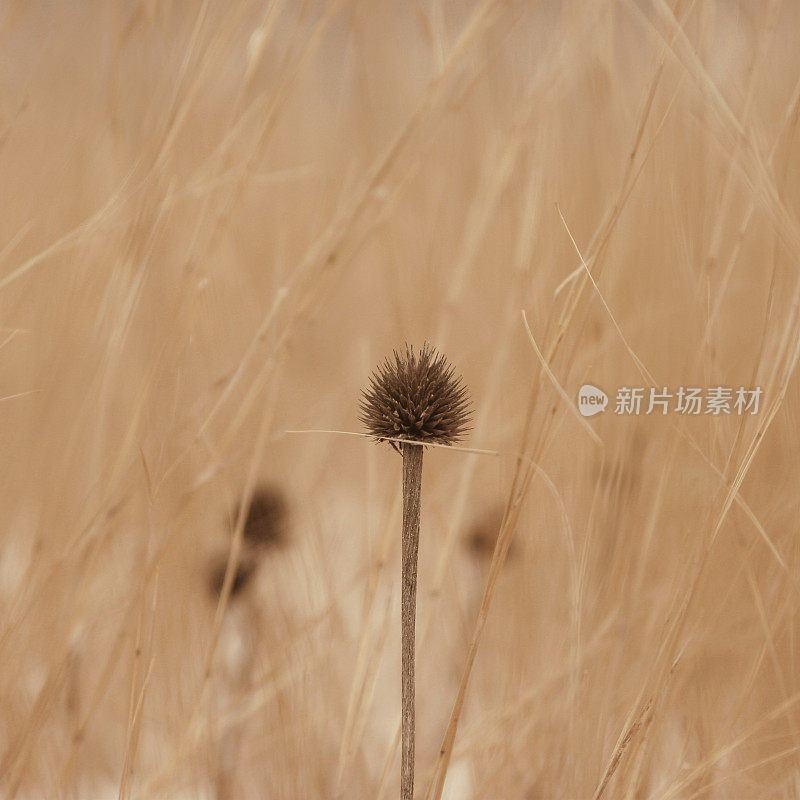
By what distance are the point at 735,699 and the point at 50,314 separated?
91 cm

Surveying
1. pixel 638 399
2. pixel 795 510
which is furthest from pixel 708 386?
pixel 795 510

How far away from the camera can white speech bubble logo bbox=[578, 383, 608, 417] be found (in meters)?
0.74

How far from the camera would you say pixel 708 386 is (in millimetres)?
749

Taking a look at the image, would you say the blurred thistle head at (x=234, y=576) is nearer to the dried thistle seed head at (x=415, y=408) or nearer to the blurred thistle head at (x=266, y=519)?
the blurred thistle head at (x=266, y=519)

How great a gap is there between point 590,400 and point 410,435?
1.14ft

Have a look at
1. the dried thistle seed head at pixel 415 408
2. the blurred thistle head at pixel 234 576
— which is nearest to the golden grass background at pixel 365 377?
the blurred thistle head at pixel 234 576

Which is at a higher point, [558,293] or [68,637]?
[558,293]

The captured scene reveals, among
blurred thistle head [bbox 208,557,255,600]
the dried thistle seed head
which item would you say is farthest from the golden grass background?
the dried thistle seed head

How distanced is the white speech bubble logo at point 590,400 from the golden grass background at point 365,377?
0.01 m

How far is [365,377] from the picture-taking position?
0.73 metres

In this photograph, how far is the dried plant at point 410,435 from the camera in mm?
437

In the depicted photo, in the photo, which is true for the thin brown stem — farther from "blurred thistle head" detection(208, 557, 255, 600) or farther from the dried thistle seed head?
"blurred thistle head" detection(208, 557, 255, 600)

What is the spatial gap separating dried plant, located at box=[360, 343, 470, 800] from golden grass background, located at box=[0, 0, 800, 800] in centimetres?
25

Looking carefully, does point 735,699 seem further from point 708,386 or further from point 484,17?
point 484,17
